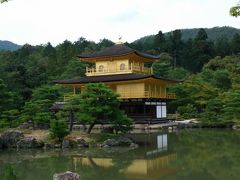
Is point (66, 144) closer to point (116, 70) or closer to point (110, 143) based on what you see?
point (110, 143)

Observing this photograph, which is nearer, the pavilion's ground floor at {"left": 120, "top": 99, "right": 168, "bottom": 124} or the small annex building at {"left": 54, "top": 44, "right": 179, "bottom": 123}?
the pavilion's ground floor at {"left": 120, "top": 99, "right": 168, "bottom": 124}

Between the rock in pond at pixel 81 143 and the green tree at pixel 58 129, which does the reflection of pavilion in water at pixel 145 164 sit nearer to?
the rock in pond at pixel 81 143

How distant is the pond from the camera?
1281 centimetres

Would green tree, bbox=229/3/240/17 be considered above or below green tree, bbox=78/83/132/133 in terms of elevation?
above

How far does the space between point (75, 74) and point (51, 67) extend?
8.55 m

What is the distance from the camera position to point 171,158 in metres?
16.2

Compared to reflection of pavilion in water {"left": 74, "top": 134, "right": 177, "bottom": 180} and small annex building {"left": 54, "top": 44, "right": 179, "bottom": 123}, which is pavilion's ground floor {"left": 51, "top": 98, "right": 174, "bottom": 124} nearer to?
small annex building {"left": 54, "top": 44, "right": 179, "bottom": 123}

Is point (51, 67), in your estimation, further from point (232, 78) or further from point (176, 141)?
point (176, 141)

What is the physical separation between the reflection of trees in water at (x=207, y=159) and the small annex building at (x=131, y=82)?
10566 millimetres

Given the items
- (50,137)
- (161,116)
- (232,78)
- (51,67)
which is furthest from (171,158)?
(51,67)

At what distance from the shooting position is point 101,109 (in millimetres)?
20859

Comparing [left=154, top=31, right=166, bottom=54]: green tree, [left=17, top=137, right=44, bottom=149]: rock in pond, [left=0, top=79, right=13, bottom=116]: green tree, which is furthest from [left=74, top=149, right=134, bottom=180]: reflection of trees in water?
[left=154, top=31, right=166, bottom=54]: green tree

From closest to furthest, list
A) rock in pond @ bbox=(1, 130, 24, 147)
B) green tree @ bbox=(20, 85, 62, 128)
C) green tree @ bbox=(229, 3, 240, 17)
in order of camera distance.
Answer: green tree @ bbox=(229, 3, 240, 17) → rock in pond @ bbox=(1, 130, 24, 147) → green tree @ bbox=(20, 85, 62, 128)

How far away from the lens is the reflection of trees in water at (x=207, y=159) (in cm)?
1250
